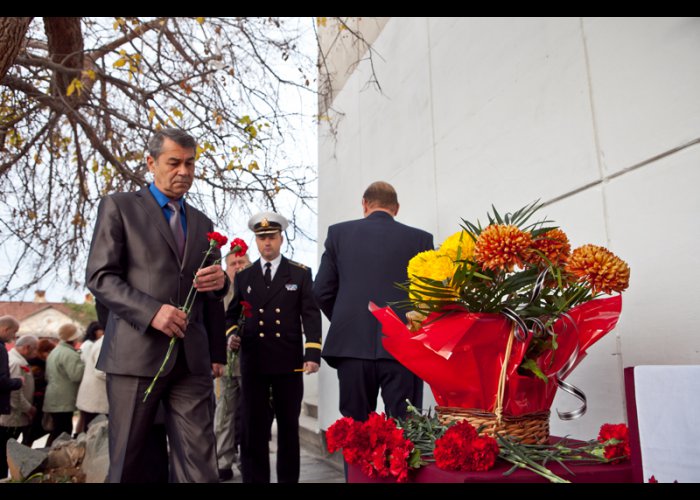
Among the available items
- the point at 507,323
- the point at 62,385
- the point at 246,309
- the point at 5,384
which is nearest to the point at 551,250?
the point at 507,323

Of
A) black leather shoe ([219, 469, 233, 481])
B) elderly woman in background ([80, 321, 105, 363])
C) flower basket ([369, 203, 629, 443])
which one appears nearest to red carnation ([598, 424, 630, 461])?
flower basket ([369, 203, 629, 443])

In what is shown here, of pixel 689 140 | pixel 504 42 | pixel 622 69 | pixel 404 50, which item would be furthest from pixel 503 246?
pixel 404 50

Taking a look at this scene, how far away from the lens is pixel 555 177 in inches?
116

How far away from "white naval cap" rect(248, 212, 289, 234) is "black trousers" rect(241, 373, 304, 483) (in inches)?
47.3

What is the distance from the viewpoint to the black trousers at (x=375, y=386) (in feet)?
11.0

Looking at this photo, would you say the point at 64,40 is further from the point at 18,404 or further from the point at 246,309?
the point at 18,404

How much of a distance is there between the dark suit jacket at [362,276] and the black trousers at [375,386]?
7cm

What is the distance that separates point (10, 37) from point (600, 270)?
106 inches

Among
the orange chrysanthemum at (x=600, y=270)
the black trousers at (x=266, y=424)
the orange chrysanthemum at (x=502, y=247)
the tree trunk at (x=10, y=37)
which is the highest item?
the tree trunk at (x=10, y=37)

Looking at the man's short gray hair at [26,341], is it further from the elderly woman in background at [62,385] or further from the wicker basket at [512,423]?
the wicker basket at [512,423]

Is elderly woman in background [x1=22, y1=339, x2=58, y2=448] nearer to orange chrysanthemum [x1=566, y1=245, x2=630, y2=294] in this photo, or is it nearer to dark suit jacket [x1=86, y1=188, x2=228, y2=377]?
dark suit jacket [x1=86, y1=188, x2=228, y2=377]

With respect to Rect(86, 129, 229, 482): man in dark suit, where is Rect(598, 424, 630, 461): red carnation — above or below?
below

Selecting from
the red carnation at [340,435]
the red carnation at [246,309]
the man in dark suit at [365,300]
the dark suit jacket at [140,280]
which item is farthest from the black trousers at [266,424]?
the red carnation at [340,435]

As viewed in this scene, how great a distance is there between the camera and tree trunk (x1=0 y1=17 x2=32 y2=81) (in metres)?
2.64
